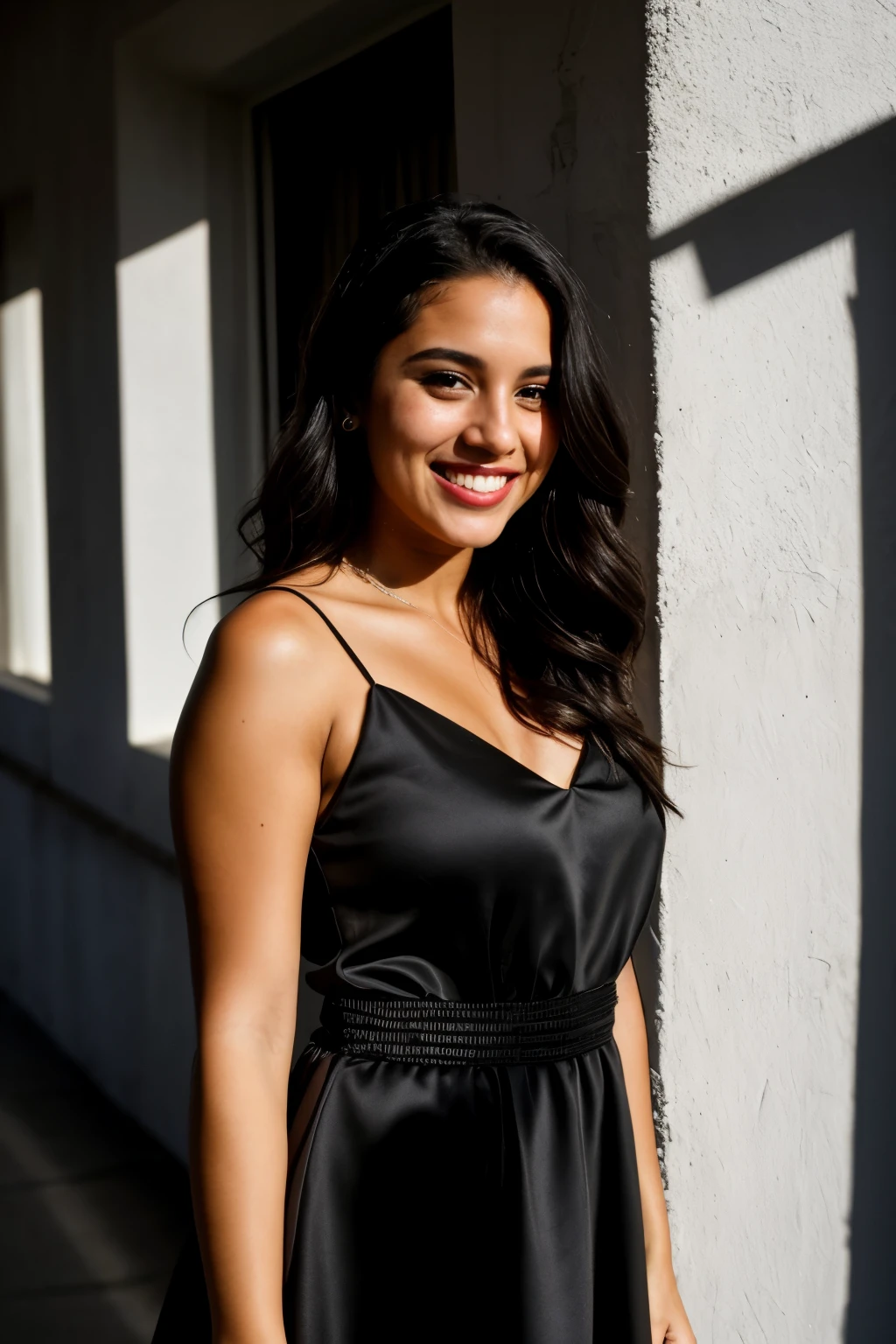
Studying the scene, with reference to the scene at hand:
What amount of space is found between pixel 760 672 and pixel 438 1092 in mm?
925

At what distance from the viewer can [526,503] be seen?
6.16ft

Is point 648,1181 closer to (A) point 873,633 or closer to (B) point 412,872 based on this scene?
(B) point 412,872

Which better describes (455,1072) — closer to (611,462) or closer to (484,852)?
(484,852)

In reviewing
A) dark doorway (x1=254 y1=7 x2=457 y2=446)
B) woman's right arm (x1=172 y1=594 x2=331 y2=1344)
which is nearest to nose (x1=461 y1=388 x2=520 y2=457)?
woman's right arm (x1=172 y1=594 x2=331 y2=1344)


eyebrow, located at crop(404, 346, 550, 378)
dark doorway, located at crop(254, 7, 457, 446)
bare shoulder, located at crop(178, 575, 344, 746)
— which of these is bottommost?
bare shoulder, located at crop(178, 575, 344, 746)

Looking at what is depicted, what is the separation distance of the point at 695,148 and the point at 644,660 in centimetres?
78

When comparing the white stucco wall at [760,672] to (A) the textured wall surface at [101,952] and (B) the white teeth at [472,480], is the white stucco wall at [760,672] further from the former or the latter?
(A) the textured wall surface at [101,952]

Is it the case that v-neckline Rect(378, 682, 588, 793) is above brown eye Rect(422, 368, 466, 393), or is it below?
below

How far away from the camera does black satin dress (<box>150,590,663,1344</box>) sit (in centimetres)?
147

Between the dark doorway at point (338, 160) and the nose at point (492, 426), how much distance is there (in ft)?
4.30

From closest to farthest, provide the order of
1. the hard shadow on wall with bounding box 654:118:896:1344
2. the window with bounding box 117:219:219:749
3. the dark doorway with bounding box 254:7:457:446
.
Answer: the hard shadow on wall with bounding box 654:118:896:1344 < the dark doorway with bounding box 254:7:457:446 < the window with bounding box 117:219:219:749

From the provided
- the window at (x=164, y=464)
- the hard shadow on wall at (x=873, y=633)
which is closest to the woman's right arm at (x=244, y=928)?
the hard shadow on wall at (x=873, y=633)

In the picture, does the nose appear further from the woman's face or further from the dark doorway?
the dark doorway

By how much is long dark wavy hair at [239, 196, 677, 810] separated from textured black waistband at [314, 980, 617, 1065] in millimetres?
370
